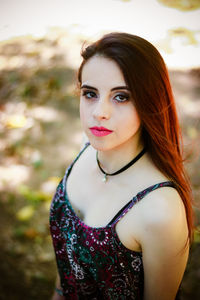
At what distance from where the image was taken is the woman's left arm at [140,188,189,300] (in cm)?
116

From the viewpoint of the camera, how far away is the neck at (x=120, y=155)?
140cm

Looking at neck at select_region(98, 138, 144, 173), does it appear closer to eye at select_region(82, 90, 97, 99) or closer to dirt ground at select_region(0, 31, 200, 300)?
eye at select_region(82, 90, 97, 99)

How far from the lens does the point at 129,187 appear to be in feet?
4.42

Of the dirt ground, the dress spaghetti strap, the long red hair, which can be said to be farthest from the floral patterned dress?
the dirt ground

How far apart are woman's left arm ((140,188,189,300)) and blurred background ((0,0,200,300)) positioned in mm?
391

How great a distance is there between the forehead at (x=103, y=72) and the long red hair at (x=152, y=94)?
0.02 meters

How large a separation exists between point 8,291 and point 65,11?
5.46 meters

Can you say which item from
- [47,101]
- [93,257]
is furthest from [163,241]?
[47,101]

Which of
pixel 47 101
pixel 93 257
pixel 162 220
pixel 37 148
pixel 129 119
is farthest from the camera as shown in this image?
pixel 47 101

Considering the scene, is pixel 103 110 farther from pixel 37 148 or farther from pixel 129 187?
pixel 37 148

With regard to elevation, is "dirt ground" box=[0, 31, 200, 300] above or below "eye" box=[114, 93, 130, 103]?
below

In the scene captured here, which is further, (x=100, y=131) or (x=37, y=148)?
(x=37, y=148)

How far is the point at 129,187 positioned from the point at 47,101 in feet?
10.0

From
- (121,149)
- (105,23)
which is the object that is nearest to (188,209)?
(121,149)
